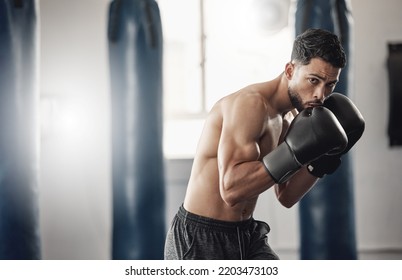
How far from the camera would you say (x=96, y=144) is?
1875 millimetres

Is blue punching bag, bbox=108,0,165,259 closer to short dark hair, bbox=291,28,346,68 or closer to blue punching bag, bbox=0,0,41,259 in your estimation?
blue punching bag, bbox=0,0,41,259

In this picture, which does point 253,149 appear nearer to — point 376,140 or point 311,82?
point 311,82

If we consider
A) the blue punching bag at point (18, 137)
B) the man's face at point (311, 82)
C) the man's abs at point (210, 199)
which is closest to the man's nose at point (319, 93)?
the man's face at point (311, 82)

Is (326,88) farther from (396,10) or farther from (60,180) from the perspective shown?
(60,180)

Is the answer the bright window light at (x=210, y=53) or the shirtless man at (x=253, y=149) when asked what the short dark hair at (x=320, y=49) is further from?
the bright window light at (x=210, y=53)

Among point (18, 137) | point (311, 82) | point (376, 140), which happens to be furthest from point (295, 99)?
point (18, 137)

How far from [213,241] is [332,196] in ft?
1.84

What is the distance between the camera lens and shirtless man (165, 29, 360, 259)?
137 cm

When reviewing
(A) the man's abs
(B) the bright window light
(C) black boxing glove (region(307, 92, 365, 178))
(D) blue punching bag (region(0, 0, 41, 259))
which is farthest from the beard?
(D) blue punching bag (region(0, 0, 41, 259))

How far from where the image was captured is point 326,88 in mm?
1457

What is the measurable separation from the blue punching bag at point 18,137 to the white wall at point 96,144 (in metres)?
0.10

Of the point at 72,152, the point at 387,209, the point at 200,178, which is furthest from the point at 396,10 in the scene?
the point at 72,152

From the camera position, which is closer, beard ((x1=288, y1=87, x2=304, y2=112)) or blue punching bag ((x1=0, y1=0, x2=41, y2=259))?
beard ((x1=288, y1=87, x2=304, y2=112))

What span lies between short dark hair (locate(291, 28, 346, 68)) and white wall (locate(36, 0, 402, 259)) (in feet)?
1.92
